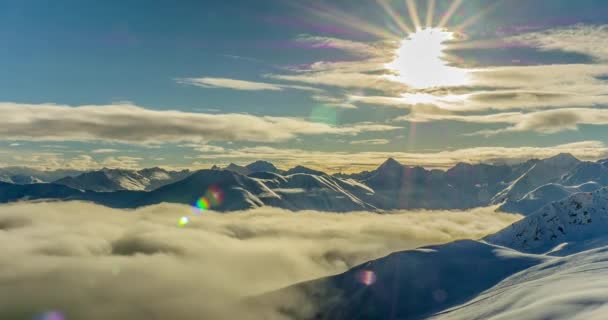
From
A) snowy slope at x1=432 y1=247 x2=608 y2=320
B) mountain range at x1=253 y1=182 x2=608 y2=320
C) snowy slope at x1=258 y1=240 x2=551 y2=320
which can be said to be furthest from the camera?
snowy slope at x1=258 y1=240 x2=551 y2=320

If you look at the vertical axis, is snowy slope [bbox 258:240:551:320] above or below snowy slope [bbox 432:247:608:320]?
below

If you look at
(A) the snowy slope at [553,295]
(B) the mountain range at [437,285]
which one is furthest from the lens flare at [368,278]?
(A) the snowy slope at [553,295]

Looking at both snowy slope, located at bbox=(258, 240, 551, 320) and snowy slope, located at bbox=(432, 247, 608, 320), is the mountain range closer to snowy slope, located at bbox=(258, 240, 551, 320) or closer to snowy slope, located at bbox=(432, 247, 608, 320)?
snowy slope, located at bbox=(258, 240, 551, 320)

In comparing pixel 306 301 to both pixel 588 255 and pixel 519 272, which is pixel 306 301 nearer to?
pixel 519 272

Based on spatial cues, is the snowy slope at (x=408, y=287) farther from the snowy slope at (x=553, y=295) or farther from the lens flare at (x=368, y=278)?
the snowy slope at (x=553, y=295)

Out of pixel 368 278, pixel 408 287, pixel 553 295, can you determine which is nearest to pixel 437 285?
pixel 408 287

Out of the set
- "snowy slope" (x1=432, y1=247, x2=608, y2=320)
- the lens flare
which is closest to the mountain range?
the lens flare

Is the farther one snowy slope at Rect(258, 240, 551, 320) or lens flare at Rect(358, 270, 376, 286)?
lens flare at Rect(358, 270, 376, 286)

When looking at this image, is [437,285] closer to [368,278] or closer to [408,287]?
[408,287]
